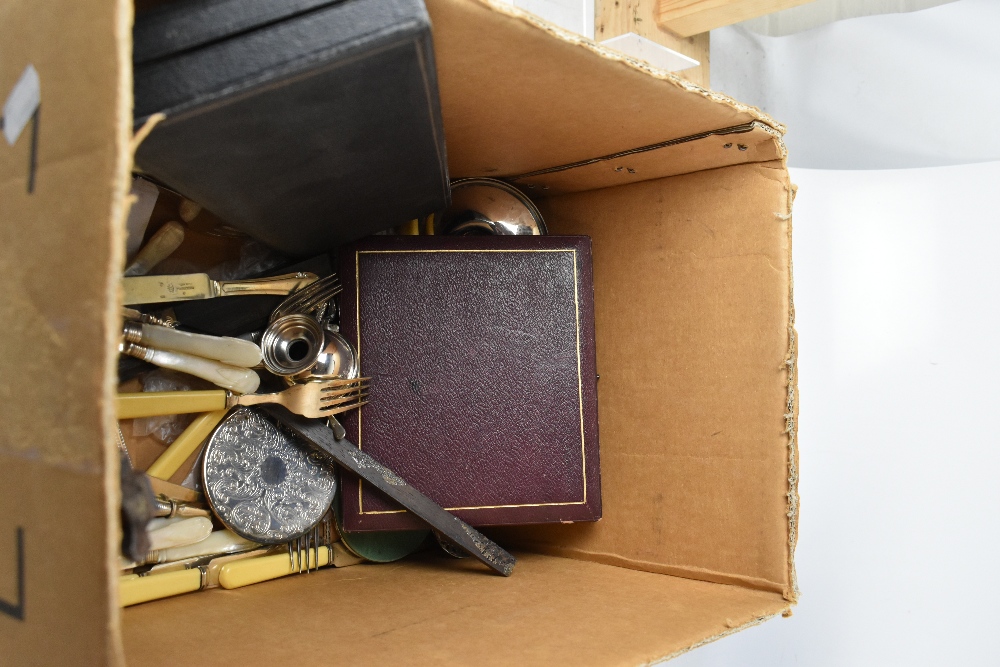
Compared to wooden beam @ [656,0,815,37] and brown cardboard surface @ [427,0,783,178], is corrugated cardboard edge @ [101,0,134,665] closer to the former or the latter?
brown cardboard surface @ [427,0,783,178]

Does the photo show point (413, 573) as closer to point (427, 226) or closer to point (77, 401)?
point (427, 226)

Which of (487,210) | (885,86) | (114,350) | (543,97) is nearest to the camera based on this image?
(114,350)

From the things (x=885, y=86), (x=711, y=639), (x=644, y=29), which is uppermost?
(x=644, y=29)

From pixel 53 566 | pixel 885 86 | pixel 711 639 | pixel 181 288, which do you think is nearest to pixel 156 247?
pixel 181 288

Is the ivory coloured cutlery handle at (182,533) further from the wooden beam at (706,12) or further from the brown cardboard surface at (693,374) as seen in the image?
the wooden beam at (706,12)

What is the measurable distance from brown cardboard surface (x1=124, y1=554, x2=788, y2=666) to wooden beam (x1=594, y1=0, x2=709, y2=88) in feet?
3.02

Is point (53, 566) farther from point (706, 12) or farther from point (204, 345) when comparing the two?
point (706, 12)

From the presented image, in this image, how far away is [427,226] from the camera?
100 cm

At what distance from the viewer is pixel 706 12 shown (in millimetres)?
1360

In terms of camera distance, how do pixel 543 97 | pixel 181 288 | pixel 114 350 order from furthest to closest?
pixel 181 288 → pixel 543 97 → pixel 114 350

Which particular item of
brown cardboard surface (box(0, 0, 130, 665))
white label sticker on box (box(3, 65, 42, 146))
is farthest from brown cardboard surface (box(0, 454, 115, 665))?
white label sticker on box (box(3, 65, 42, 146))

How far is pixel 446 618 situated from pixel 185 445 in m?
0.33

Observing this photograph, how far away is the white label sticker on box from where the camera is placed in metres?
0.44

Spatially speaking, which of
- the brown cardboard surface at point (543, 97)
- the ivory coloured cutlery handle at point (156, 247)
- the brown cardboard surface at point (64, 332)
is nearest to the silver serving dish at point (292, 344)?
the ivory coloured cutlery handle at point (156, 247)
